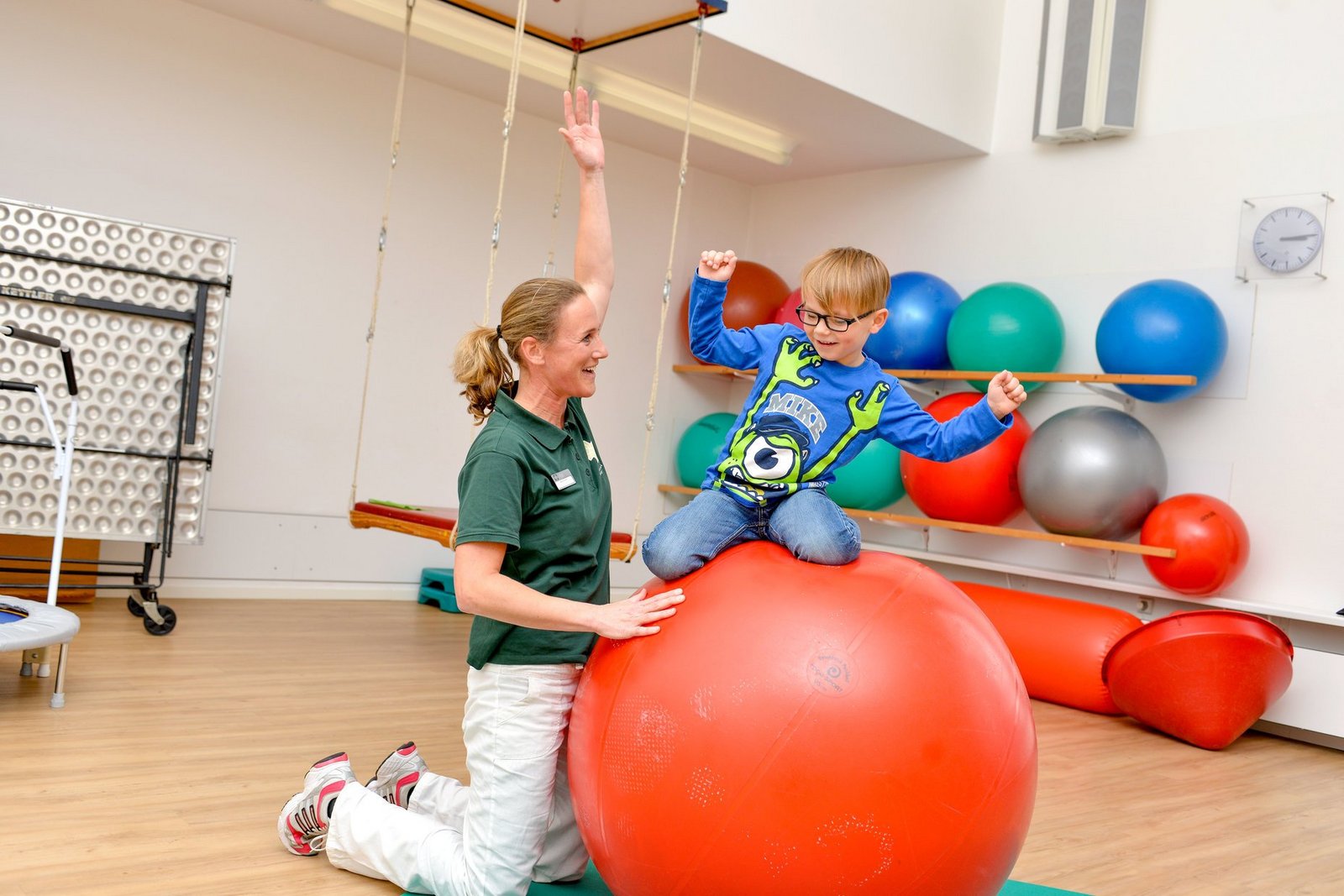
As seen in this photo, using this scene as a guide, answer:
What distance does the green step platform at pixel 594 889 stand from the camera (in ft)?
7.47

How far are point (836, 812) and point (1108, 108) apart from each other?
4.60 m

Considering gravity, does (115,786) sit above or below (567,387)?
below

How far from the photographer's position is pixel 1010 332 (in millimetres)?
5148

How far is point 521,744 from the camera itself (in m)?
2.15

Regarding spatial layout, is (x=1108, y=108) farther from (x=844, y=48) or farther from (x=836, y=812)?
(x=836, y=812)

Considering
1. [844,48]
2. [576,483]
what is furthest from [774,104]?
[576,483]

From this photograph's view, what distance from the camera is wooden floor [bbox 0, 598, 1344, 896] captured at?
7.52 feet

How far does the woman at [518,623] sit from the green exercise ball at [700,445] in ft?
13.4

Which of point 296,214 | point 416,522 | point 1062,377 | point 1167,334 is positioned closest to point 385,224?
point 416,522

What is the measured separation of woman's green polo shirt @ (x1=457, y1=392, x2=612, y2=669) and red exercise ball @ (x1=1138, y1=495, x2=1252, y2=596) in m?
3.13

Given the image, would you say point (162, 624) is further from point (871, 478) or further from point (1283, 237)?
point (1283, 237)

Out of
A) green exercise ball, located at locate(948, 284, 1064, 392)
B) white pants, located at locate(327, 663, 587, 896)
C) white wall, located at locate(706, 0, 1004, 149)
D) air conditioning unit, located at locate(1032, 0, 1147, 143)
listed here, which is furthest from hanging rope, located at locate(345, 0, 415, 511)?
air conditioning unit, located at locate(1032, 0, 1147, 143)

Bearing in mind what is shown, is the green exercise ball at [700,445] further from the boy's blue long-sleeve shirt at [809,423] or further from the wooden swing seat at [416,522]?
the boy's blue long-sleeve shirt at [809,423]

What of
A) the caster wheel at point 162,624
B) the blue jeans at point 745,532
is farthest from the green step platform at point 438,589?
the blue jeans at point 745,532
